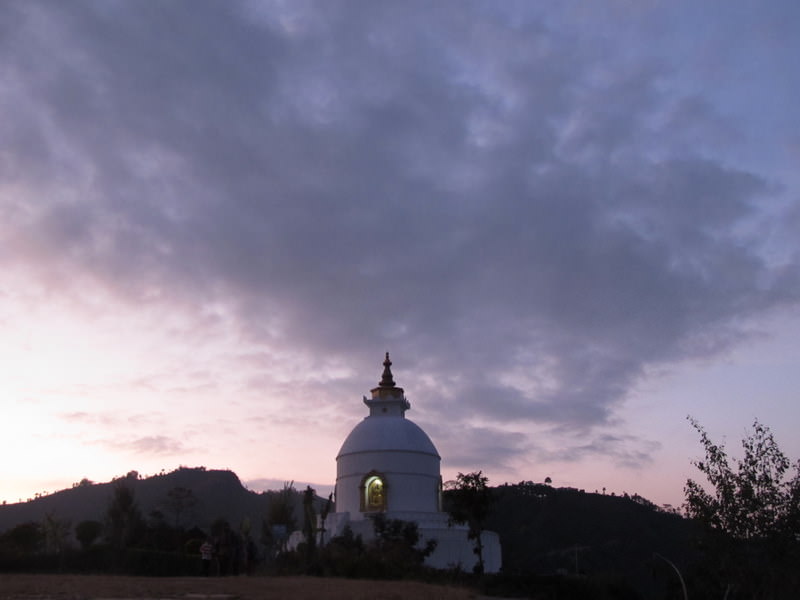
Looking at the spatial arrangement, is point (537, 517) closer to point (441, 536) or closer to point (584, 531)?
point (584, 531)

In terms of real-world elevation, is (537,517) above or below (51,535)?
above

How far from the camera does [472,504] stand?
139ft

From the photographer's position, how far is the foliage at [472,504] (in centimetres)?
4228

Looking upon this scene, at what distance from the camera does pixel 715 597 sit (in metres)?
32.2

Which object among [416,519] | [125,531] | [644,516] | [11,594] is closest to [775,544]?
[11,594]

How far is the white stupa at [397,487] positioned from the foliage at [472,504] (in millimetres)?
1360

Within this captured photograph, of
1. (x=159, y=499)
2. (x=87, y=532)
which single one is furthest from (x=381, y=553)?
(x=159, y=499)

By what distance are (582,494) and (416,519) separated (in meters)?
57.2

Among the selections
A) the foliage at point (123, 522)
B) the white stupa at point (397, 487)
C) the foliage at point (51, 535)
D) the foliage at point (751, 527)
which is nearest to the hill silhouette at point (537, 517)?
the foliage at point (51, 535)

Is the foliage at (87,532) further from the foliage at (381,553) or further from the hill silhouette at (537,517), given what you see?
the foliage at (381,553)

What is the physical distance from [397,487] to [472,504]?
602 cm

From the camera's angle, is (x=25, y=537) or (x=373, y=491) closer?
(x=373, y=491)

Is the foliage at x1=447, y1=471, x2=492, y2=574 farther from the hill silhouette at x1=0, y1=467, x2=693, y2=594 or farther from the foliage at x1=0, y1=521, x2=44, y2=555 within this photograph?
the foliage at x1=0, y1=521, x2=44, y2=555

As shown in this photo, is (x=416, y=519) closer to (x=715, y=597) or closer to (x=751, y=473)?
(x=715, y=597)
